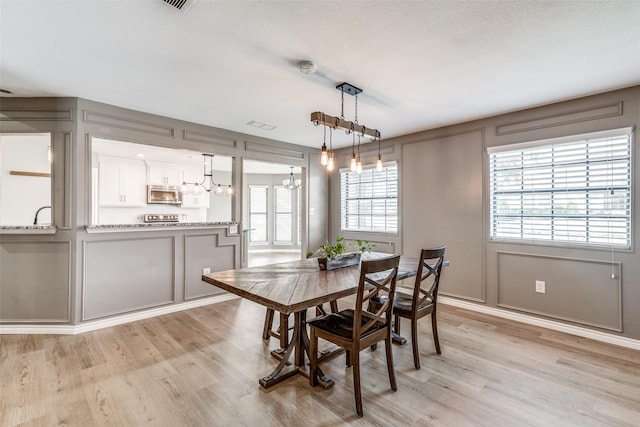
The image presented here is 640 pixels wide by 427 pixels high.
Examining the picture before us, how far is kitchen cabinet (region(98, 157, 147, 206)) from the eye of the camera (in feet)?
19.1

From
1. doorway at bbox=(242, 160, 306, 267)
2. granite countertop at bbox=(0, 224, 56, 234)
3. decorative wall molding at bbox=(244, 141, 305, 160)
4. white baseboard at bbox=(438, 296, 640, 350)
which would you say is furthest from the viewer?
doorway at bbox=(242, 160, 306, 267)

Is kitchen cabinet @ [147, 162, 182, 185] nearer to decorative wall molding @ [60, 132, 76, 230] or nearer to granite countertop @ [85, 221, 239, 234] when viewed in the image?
granite countertop @ [85, 221, 239, 234]

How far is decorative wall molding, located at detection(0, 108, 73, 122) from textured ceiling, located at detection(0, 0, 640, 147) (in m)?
0.18

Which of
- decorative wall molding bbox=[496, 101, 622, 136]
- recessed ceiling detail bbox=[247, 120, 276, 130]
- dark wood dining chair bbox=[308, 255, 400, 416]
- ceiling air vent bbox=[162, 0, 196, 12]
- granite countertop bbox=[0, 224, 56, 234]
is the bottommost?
dark wood dining chair bbox=[308, 255, 400, 416]

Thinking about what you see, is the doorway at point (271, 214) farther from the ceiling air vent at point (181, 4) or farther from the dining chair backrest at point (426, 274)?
the ceiling air vent at point (181, 4)

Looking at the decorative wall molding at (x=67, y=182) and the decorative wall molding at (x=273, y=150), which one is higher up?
the decorative wall molding at (x=273, y=150)

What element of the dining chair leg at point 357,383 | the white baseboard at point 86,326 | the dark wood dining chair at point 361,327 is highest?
the dark wood dining chair at point 361,327

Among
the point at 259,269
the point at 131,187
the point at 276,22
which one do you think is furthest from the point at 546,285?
the point at 131,187

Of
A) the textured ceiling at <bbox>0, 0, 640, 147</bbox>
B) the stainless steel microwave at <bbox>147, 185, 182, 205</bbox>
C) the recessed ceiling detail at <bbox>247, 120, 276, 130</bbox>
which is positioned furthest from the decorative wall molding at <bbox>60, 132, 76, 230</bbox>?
the stainless steel microwave at <bbox>147, 185, 182, 205</bbox>

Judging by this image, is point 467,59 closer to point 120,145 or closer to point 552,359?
point 552,359

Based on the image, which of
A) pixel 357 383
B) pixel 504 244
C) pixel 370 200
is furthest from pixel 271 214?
pixel 357 383

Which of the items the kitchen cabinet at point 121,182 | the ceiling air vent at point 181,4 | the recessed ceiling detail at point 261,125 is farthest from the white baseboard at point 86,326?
the kitchen cabinet at point 121,182

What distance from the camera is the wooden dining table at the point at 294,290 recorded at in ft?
6.05

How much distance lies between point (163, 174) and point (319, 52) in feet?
18.5
